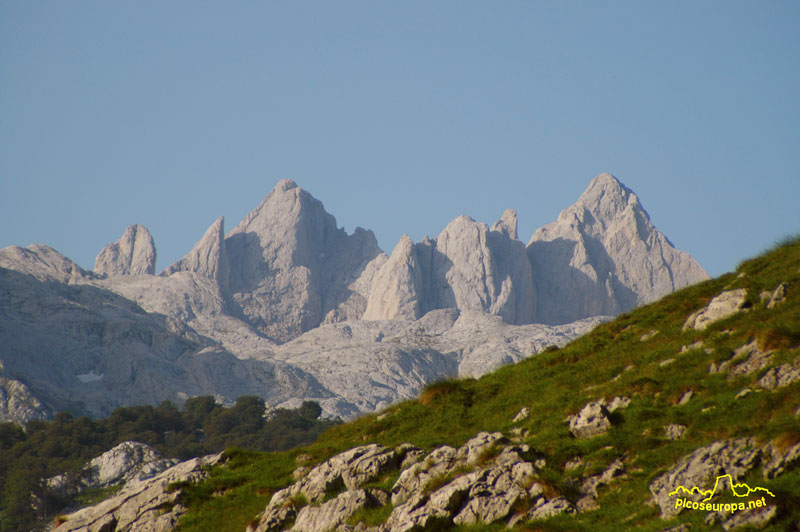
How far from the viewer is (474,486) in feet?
77.0

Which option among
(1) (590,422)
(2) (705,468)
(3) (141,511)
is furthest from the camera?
(3) (141,511)

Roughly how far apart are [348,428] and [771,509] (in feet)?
74.7

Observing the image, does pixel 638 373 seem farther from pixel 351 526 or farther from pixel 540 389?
pixel 351 526

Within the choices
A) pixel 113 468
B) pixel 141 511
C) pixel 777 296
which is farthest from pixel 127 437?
pixel 777 296

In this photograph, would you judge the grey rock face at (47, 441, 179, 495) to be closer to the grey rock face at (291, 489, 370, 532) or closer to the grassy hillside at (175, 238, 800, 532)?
the grassy hillside at (175, 238, 800, 532)

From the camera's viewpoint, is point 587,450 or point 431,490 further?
point 587,450

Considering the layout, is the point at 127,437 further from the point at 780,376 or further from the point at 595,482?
the point at 780,376

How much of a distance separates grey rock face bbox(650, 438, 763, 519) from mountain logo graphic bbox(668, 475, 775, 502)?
0.06m

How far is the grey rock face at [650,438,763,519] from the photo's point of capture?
1978 centimetres

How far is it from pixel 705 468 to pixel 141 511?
19537 mm

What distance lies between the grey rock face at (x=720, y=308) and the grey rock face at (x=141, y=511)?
63.1ft

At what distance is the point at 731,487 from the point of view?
63.1 feet

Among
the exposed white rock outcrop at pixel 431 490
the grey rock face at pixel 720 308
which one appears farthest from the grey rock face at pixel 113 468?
the grey rock face at pixel 720 308

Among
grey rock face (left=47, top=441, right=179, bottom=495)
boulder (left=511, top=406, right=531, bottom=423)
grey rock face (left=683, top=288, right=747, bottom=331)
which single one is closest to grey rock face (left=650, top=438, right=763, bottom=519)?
boulder (left=511, top=406, right=531, bottom=423)
